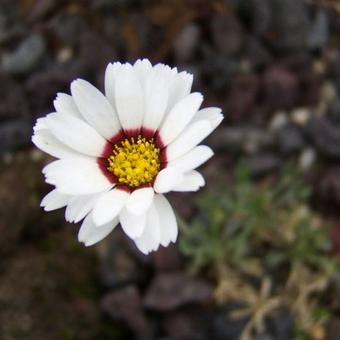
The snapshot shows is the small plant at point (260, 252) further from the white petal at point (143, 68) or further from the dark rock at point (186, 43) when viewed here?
the white petal at point (143, 68)

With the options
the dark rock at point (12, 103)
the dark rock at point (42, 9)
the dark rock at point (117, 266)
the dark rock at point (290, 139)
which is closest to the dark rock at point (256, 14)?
the dark rock at point (290, 139)

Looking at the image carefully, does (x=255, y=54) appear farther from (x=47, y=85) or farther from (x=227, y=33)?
(x=47, y=85)

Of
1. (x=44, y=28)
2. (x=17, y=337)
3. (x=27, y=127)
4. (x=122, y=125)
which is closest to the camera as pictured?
(x=122, y=125)

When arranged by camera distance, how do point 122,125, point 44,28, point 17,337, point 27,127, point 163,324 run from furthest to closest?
point 44,28
point 27,127
point 163,324
point 17,337
point 122,125

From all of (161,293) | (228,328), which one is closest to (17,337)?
(161,293)

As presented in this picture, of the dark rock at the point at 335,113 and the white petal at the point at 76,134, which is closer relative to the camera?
the white petal at the point at 76,134

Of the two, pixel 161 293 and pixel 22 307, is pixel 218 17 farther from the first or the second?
pixel 22 307

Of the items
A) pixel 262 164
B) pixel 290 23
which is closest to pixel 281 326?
pixel 262 164

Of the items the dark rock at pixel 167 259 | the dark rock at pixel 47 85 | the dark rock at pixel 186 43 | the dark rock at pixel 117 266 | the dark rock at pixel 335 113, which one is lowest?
the dark rock at pixel 167 259
